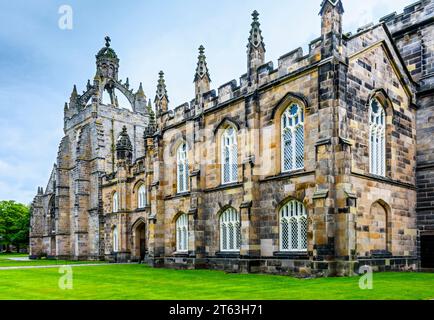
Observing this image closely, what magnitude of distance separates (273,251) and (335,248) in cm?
400

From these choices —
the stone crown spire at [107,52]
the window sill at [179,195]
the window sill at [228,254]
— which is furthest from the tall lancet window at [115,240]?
the stone crown spire at [107,52]

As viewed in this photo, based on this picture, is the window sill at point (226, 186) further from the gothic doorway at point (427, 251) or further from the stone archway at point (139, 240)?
the stone archway at point (139, 240)

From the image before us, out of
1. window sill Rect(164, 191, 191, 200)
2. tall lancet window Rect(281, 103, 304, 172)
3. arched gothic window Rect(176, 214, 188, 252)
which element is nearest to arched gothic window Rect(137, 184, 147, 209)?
window sill Rect(164, 191, 191, 200)

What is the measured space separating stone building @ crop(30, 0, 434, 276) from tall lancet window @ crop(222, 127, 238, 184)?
9 cm

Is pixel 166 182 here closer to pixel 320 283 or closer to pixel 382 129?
pixel 382 129

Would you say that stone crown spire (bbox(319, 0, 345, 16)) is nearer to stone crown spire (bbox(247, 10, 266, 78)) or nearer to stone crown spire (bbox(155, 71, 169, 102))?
stone crown spire (bbox(247, 10, 266, 78))

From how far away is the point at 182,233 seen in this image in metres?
29.0

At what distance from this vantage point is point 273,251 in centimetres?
2158

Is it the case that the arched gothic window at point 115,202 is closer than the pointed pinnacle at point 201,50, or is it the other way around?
the pointed pinnacle at point 201,50

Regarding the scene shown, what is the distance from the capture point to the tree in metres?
87.9

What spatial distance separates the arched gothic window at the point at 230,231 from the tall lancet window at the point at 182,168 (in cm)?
459

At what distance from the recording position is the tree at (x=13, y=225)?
87.9 m

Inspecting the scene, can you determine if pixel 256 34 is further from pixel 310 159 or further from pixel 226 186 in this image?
pixel 226 186
